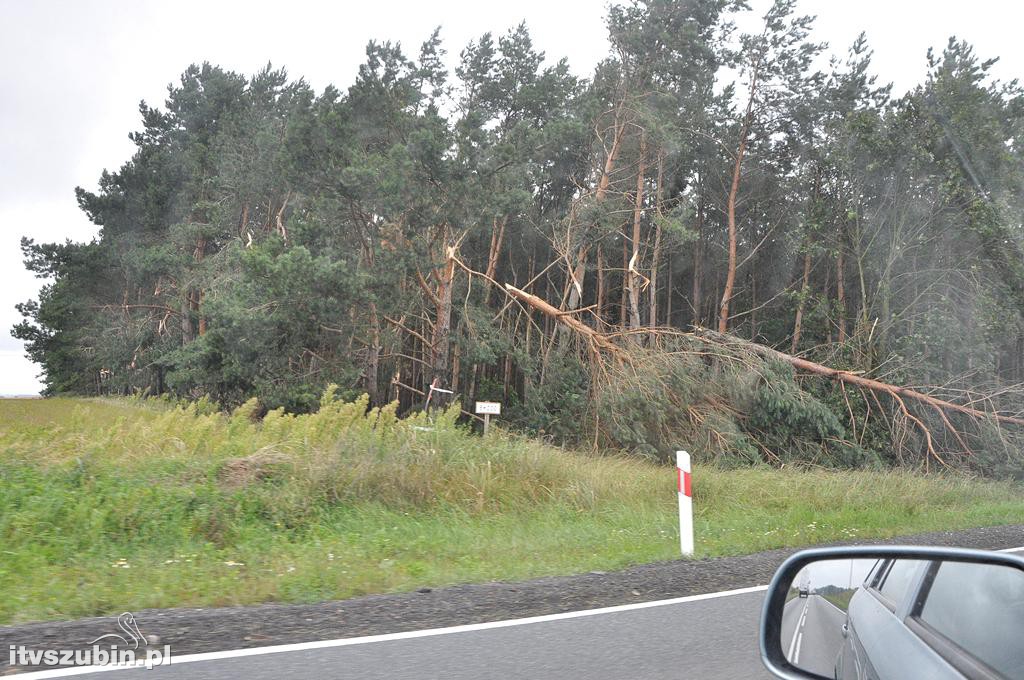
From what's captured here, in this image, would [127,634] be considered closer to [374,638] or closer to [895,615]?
[374,638]

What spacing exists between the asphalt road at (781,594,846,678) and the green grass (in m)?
4.65

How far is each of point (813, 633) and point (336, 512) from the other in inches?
319

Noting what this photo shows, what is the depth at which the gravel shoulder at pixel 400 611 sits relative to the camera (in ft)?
16.7

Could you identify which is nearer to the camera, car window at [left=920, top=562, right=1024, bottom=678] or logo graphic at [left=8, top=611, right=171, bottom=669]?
car window at [left=920, top=562, right=1024, bottom=678]

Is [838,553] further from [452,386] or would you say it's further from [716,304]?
[716,304]

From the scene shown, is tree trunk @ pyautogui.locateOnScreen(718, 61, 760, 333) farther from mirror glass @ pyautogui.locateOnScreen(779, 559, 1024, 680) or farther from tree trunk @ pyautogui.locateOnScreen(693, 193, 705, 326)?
mirror glass @ pyautogui.locateOnScreen(779, 559, 1024, 680)

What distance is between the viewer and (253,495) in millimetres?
9609

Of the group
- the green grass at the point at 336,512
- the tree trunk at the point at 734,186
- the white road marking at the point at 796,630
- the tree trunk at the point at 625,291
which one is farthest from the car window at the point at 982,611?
the tree trunk at the point at 734,186

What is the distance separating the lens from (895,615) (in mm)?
2312

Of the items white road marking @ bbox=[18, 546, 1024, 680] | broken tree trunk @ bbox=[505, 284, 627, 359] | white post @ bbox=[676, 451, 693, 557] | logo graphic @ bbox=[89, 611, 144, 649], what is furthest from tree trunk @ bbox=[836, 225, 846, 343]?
logo graphic @ bbox=[89, 611, 144, 649]

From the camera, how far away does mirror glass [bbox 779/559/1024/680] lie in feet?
6.04

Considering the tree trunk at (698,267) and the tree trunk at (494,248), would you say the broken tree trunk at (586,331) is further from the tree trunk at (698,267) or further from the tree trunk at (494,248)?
the tree trunk at (698,267)

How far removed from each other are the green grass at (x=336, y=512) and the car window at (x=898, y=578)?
5.02 m

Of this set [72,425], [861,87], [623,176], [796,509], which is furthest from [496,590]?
[861,87]
